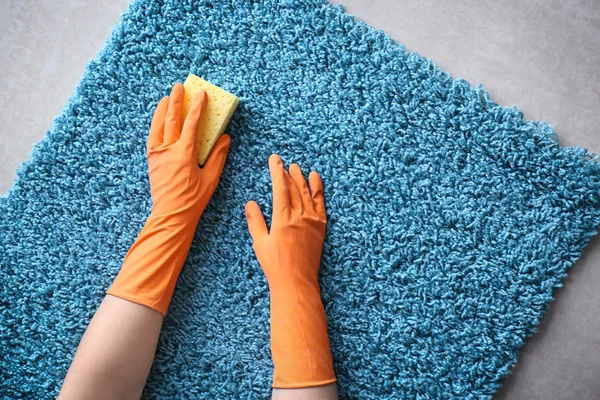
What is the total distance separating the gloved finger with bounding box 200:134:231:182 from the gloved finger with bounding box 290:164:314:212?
15cm

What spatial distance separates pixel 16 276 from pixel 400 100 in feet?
2.93

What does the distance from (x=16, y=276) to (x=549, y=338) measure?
44.2 inches

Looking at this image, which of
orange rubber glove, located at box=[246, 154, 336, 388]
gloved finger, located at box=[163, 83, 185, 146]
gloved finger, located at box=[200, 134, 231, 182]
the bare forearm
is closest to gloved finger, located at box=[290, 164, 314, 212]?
orange rubber glove, located at box=[246, 154, 336, 388]

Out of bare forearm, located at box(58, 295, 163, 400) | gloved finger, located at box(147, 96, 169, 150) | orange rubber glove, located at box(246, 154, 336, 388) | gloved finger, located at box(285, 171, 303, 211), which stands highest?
gloved finger, located at box(147, 96, 169, 150)

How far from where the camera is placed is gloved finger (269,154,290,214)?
3.18 feet

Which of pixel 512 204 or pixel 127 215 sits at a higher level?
pixel 512 204

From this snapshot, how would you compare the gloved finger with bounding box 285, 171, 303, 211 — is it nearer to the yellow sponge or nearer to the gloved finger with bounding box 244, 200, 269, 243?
the gloved finger with bounding box 244, 200, 269, 243

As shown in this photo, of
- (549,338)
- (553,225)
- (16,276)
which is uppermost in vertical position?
(553,225)

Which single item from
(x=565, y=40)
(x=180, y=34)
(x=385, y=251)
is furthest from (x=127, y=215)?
(x=565, y=40)

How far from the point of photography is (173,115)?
986 millimetres

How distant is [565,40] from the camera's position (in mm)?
1022

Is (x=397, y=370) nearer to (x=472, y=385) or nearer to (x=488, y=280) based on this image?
(x=472, y=385)

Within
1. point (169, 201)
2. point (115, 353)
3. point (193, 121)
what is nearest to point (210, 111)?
point (193, 121)

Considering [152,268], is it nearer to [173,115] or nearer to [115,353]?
[115,353]
